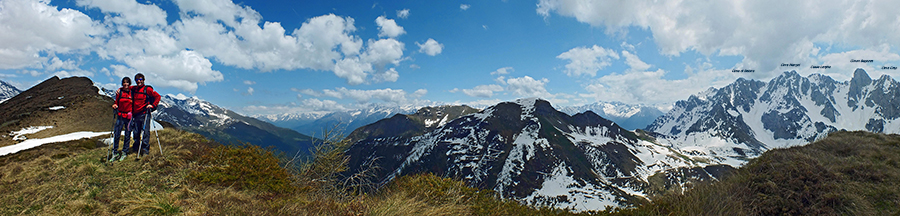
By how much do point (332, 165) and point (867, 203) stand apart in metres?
15.3

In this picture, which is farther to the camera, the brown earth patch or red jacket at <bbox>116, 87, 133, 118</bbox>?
the brown earth patch

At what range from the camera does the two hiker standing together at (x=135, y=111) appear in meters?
10.9

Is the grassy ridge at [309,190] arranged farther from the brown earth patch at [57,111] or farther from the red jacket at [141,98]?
the brown earth patch at [57,111]

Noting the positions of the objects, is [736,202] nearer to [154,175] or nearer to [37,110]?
[154,175]

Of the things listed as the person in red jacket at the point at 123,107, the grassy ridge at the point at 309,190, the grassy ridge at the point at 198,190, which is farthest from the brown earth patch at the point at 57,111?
the grassy ridge at the point at 309,190

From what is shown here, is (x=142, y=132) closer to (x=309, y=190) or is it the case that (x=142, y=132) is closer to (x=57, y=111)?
(x=309, y=190)

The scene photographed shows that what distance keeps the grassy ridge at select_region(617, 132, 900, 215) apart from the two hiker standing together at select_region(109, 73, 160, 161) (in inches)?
624

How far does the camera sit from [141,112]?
11.2 metres

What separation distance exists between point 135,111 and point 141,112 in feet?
0.54

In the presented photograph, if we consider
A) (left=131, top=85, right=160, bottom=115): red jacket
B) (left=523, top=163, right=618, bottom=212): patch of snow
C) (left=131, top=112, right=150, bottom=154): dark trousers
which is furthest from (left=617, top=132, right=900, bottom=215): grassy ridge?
(left=523, top=163, right=618, bottom=212): patch of snow

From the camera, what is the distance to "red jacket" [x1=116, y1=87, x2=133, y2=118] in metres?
10.9

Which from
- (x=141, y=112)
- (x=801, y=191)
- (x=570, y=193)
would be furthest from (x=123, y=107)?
(x=570, y=193)

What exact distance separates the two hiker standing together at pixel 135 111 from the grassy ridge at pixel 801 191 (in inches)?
624

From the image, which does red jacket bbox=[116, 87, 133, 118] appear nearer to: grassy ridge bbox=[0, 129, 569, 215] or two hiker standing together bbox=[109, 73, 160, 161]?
two hiker standing together bbox=[109, 73, 160, 161]
